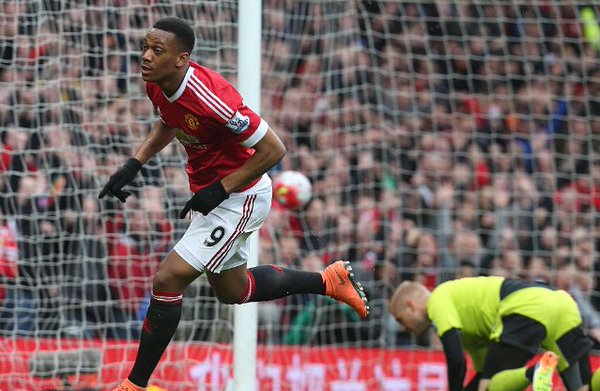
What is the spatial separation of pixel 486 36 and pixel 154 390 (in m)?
3.74

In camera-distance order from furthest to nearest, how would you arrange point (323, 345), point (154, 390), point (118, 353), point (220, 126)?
point (323, 345) → point (118, 353) → point (154, 390) → point (220, 126)

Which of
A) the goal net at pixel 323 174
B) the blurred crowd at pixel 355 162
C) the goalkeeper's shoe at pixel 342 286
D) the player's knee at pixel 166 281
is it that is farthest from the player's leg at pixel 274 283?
the blurred crowd at pixel 355 162

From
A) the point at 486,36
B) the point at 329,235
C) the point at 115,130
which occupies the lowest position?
the point at 329,235

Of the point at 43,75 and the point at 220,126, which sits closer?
the point at 220,126

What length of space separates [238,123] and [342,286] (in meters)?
1.34

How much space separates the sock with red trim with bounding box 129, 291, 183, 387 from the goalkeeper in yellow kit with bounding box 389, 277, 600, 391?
1898mm

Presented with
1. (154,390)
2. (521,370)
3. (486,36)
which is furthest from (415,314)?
(486,36)

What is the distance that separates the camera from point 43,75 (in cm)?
803

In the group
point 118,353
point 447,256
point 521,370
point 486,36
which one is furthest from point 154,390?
point 486,36

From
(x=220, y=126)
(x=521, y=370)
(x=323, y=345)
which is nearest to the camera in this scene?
(x=220, y=126)

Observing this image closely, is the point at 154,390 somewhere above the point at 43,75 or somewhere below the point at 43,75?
below

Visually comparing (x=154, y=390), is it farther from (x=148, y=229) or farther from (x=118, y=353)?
(x=148, y=229)

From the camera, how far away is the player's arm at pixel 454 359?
645cm

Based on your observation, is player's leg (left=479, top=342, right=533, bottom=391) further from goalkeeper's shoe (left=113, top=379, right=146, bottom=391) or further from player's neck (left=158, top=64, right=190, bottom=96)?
player's neck (left=158, top=64, right=190, bottom=96)
